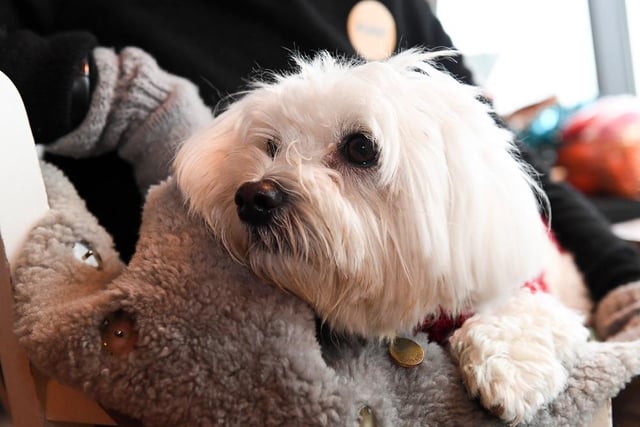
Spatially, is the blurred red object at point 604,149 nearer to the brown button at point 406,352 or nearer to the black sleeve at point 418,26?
the black sleeve at point 418,26

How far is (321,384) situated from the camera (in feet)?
2.01

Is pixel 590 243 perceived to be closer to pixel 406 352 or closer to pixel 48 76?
pixel 406 352

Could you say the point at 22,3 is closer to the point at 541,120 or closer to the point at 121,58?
the point at 121,58

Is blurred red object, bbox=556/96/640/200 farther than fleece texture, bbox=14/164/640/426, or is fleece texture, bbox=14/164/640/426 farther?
blurred red object, bbox=556/96/640/200

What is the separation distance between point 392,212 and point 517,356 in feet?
0.72

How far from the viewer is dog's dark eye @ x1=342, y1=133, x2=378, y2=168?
728mm

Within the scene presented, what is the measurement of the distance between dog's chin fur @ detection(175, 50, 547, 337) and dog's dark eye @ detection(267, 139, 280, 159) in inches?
0.4

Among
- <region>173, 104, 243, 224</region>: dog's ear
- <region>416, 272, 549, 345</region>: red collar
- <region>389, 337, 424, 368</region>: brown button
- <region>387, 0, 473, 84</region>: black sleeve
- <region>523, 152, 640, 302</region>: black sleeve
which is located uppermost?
<region>173, 104, 243, 224</region>: dog's ear

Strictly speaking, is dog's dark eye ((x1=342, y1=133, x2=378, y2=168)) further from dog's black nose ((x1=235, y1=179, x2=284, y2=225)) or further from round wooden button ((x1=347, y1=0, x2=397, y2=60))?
round wooden button ((x1=347, y1=0, x2=397, y2=60))

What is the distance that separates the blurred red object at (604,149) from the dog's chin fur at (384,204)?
44.0 inches

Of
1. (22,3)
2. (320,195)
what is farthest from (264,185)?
(22,3)

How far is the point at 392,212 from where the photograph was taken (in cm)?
71

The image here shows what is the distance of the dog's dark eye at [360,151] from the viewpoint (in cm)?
73

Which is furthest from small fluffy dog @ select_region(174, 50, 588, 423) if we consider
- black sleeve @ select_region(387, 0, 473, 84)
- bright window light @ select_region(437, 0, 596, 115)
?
bright window light @ select_region(437, 0, 596, 115)
